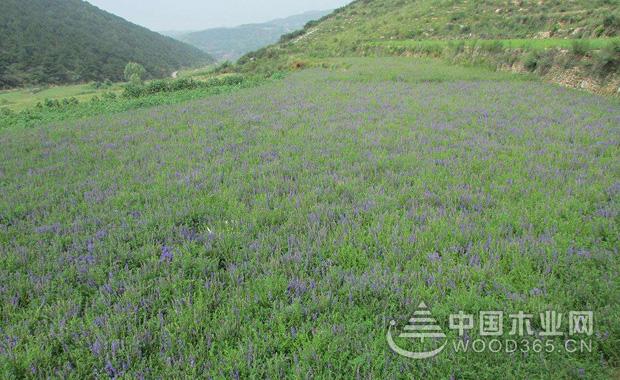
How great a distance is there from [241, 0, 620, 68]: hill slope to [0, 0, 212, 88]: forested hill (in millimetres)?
48660

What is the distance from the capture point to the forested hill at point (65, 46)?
76.8m

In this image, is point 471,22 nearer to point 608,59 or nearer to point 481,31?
point 481,31

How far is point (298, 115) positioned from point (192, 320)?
Result: 10043 mm

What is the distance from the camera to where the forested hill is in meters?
76.8

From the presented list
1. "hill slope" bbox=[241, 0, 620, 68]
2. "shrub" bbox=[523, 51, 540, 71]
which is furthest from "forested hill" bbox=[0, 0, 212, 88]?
"shrub" bbox=[523, 51, 540, 71]

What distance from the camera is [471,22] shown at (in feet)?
132

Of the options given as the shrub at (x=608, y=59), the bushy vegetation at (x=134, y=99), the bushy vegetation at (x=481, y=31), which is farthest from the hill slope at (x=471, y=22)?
the bushy vegetation at (x=134, y=99)

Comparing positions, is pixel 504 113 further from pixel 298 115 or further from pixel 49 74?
pixel 49 74

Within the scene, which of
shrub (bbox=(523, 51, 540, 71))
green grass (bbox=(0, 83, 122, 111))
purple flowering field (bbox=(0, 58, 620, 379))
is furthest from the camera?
green grass (bbox=(0, 83, 122, 111))

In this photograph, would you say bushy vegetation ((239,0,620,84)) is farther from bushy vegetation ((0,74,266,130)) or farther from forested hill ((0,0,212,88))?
forested hill ((0,0,212,88))

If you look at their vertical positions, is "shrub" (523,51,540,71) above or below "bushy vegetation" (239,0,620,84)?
below

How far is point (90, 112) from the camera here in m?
19.5

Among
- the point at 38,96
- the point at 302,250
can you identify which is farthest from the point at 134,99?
the point at 38,96

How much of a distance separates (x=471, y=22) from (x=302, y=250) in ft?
145
